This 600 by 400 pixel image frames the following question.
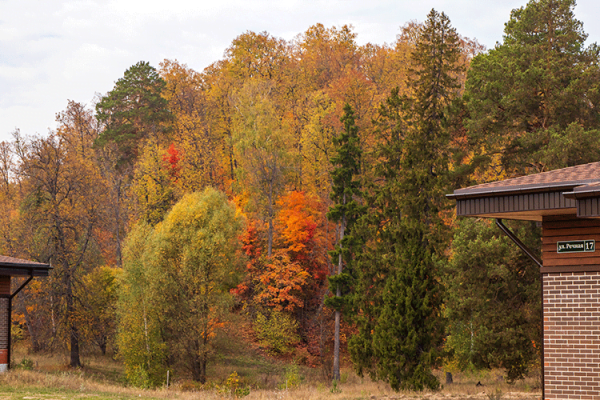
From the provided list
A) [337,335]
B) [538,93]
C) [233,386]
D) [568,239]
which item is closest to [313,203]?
[337,335]

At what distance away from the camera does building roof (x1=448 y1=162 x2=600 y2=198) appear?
32.7 feet

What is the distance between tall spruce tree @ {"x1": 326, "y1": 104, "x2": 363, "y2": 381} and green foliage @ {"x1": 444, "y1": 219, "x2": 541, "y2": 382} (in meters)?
15.0

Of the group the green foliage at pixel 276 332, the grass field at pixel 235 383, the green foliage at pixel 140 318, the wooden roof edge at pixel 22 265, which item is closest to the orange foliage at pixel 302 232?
the green foliage at pixel 276 332

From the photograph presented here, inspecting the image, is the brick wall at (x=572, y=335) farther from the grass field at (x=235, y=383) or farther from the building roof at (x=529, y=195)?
the grass field at (x=235, y=383)

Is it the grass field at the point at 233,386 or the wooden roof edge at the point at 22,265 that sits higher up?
the wooden roof edge at the point at 22,265

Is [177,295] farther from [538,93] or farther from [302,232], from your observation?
[538,93]

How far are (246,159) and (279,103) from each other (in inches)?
340

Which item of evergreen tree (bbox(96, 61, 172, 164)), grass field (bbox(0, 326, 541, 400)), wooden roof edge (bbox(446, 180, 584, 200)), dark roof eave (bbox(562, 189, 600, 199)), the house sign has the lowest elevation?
grass field (bbox(0, 326, 541, 400))

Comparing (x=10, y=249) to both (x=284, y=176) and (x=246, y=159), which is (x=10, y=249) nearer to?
(x=246, y=159)

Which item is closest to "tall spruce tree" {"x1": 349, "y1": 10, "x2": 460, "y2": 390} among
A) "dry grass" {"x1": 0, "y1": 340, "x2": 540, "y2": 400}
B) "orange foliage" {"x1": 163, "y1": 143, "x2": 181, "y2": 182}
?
"dry grass" {"x1": 0, "y1": 340, "x2": 540, "y2": 400}

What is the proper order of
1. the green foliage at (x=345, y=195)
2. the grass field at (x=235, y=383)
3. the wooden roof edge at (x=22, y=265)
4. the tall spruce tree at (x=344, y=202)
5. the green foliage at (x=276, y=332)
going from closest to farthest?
the grass field at (x=235, y=383)
the wooden roof edge at (x=22, y=265)
the tall spruce tree at (x=344, y=202)
the green foliage at (x=345, y=195)
the green foliage at (x=276, y=332)

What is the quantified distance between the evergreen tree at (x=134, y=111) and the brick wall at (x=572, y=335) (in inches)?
1926

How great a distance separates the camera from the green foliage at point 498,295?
22047 millimetres

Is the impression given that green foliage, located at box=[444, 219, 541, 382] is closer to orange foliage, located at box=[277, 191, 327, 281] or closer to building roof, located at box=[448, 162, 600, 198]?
building roof, located at box=[448, 162, 600, 198]
